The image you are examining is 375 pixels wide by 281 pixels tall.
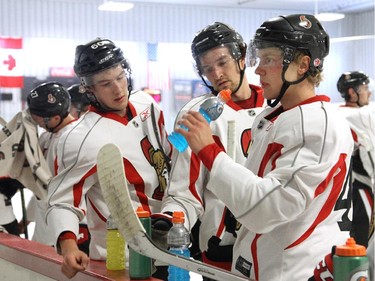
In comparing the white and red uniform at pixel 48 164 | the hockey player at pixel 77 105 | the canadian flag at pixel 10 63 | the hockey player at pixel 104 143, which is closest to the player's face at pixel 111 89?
the hockey player at pixel 104 143

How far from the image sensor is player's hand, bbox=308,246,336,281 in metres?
1.82

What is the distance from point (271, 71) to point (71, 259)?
0.94m

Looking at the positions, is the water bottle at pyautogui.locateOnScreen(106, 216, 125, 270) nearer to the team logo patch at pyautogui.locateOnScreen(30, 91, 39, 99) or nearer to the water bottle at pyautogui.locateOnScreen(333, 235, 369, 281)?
the water bottle at pyautogui.locateOnScreen(333, 235, 369, 281)

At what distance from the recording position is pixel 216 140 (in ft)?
8.54

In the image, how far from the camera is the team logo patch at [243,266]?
2.01m

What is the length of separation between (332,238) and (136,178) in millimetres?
1020

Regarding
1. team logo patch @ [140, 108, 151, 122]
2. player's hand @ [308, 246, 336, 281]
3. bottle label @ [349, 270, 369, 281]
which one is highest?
team logo patch @ [140, 108, 151, 122]

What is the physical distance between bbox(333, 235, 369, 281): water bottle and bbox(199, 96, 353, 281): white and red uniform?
0.23 metres

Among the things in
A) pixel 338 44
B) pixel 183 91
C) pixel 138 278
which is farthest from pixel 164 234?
pixel 338 44

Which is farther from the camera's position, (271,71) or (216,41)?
(216,41)

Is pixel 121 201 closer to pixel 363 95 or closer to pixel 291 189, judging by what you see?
pixel 291 189

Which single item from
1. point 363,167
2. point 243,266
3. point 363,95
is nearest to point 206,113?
point 243,266

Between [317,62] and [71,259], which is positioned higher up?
[317,62]

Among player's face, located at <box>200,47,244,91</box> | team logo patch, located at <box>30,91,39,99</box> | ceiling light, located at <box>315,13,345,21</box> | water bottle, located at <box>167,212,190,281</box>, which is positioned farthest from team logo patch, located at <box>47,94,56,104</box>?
ceiling light, located at <box>315,13,345,21</box>
